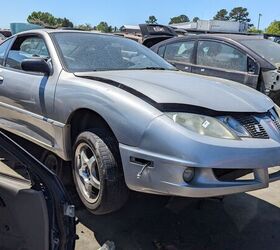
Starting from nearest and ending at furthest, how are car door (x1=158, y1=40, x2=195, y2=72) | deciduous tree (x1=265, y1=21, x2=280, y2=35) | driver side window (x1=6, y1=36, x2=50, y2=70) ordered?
driver side window (x1=6, y1=36, x2=50, y2=70)
car door (x1=158, y1=40, x2=195, y2=72)
deciduous tree (x1=265, y1=21, x2=280, y2=35)

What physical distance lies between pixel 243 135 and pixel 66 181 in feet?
5.90

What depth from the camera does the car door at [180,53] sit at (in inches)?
299

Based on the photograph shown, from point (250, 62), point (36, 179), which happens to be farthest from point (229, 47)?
point (36, 179)

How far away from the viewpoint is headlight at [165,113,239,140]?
2859 mm

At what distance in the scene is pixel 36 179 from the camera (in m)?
2.06

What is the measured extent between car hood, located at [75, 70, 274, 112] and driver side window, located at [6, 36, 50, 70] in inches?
38.3

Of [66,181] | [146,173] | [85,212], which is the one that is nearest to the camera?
[146,173]

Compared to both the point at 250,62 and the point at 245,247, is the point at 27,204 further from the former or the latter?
the point at 250,62

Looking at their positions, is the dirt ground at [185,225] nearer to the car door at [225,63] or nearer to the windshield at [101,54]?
the windshield at [101,54]

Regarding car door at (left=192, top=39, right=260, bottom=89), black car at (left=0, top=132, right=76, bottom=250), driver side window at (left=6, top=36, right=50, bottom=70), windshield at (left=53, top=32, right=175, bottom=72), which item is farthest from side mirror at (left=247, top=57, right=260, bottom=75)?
black car at (left=0, top=132, right=76, bottom=250)

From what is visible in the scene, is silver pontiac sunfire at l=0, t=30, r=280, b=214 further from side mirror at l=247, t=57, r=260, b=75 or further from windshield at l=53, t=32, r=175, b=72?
side mirror at l=247, t=57, r=260, b=75

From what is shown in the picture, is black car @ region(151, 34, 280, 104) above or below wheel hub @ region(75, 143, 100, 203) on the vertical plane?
above

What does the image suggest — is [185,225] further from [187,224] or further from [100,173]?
[100,173]

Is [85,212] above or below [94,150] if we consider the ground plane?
below
